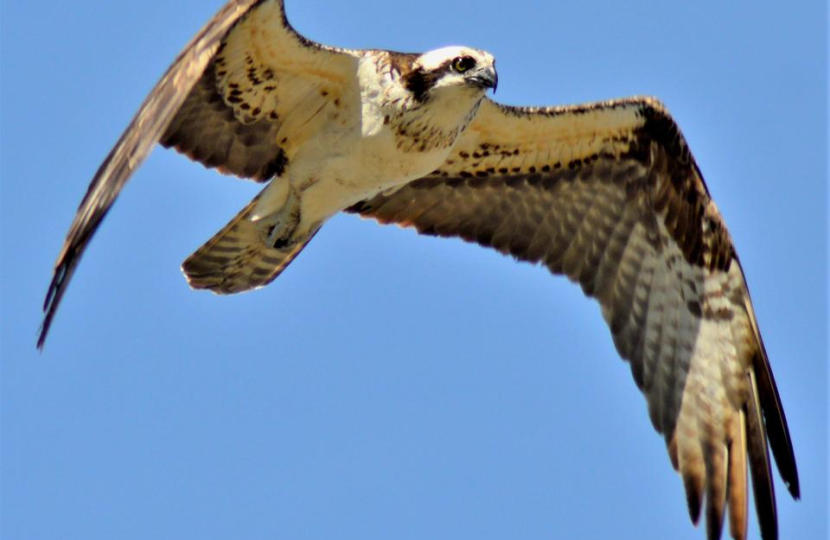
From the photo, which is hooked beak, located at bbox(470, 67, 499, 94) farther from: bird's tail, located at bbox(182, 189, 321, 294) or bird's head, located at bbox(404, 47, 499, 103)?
bird's tail, located at bbox(182, 189, 321, 294)

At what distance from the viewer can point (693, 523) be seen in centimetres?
1041

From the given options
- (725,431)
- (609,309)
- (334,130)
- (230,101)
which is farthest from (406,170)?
(725,431)

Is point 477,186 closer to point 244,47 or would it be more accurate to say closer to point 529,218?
point 529,218

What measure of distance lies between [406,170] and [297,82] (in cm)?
88

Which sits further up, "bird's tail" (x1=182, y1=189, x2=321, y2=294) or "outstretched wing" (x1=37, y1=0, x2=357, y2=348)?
"outstretched wing" (x1=37, y1=0, x2=357, y2=348)

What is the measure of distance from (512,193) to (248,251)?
197 cm

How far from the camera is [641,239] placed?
11359mm

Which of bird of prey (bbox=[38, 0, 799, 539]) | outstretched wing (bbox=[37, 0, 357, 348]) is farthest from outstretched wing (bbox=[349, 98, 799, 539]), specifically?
outstretched wing (bbox=[37, 0, 357, 348])

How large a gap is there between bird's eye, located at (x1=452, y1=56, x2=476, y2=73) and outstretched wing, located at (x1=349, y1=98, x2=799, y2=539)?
908 mm

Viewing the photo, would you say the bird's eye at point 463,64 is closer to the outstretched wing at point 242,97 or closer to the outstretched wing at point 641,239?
the outstretched wing at point 242,97

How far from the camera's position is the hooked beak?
379 inches

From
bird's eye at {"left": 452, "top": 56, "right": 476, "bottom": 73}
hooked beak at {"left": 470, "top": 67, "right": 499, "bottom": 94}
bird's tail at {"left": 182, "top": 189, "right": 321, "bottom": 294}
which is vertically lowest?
bird's tail at {"left": 182, "top": 189, "right": 321, "bottom": 294}

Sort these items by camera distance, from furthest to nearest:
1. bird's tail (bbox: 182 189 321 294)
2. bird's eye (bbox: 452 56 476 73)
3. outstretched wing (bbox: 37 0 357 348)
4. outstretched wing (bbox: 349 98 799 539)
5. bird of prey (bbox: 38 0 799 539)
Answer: outstretched wing (bbox: 349 98 799 539) < bird's tail (bbox: 182 189 321 294) < bird of prey (bbox: 38 0 799 539) < bird's eye (bbox: 452 56 476 73) < outstretched wing (bbox: 37 0 357 348)

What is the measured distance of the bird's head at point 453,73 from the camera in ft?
31.6
